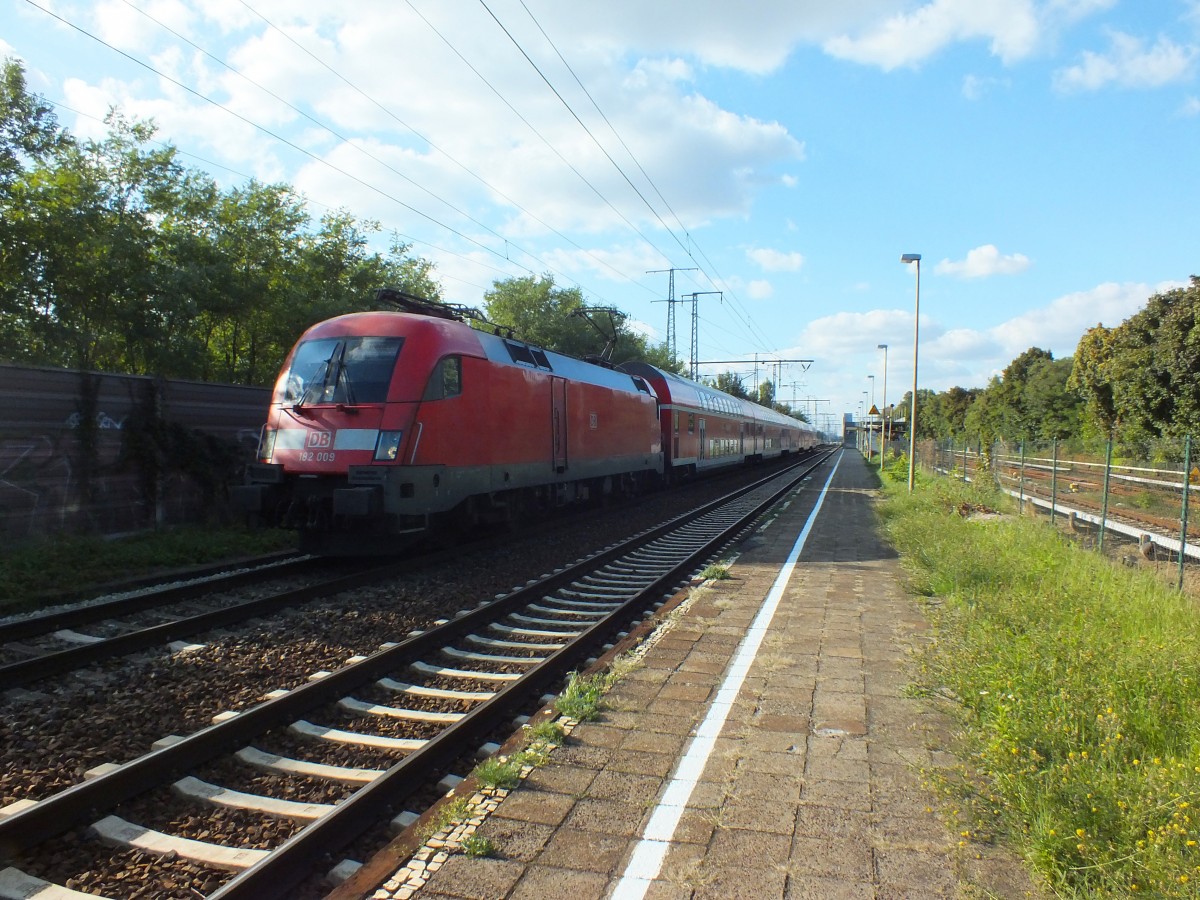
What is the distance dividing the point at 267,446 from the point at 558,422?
5073mm

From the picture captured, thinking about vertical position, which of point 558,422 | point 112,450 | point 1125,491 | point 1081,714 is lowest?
point 1081,714

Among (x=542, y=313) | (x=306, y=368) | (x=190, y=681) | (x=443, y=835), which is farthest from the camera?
(x=542, y=313)

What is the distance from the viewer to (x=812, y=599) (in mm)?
8430

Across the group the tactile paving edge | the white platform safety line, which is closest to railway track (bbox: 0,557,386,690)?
the tactile paving edge

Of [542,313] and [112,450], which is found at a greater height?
[542,313]

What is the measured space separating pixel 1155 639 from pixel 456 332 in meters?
7.99

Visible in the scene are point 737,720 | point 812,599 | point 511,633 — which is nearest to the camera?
point 737,720

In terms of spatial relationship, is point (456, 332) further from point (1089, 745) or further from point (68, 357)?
point (1089, 745)

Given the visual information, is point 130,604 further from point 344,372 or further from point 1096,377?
point 1096,377

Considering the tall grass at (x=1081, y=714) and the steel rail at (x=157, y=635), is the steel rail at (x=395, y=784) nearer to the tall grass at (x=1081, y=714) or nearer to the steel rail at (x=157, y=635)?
the tall grass at (x=1081, y=714)

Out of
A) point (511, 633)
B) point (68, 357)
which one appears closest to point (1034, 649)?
point (511, 633)

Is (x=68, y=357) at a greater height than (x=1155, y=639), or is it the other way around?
(x=68, y=357)

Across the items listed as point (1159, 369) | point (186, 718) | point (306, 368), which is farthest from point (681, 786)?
point (1159, 369)

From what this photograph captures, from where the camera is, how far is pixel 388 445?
9.22 metres
